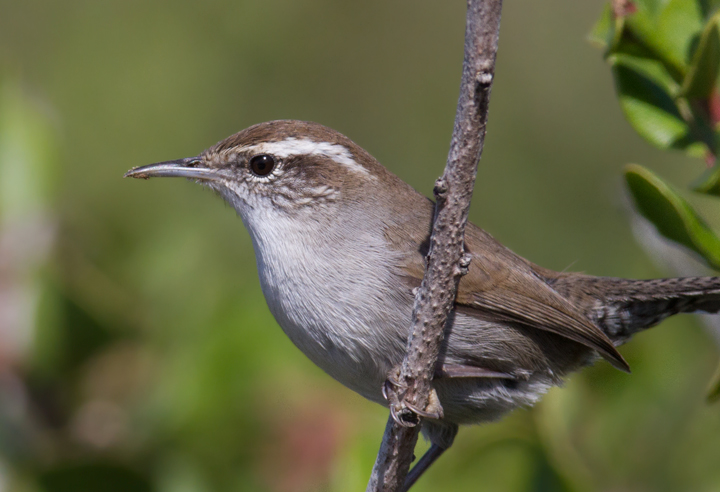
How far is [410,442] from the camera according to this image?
308 cm

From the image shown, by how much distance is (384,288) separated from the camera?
10.7 feet

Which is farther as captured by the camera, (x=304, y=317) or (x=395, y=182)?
(x=395, y=182)

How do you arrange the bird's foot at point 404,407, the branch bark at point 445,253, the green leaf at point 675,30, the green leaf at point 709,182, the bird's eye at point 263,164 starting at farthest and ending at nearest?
the bird's eye at point 263,164 < the green leaf at point 675,30 < the bird's foot at point 404,407 < the green leaf at point 709,182 < the branch bark at point 445,253

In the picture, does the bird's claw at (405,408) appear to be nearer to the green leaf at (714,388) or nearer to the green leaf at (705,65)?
the green leaf at (714,388)

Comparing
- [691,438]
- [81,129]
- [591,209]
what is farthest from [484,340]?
[81,129]

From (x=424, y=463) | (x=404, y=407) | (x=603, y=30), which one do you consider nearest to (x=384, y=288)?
(x=404, y=407)

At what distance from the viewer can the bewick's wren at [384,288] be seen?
10.7ft

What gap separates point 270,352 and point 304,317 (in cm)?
105

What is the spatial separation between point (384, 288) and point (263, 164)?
3.16 feet

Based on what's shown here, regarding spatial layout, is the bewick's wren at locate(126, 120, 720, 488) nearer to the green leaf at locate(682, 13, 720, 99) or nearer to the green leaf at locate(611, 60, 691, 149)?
the green leaf at locate(611, 60, 691, 149)

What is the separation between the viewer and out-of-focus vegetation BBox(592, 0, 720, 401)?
9.54 feet

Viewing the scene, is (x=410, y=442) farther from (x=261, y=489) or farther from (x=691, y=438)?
(x=691, y=438)

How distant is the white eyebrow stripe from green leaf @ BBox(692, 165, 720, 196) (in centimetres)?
153

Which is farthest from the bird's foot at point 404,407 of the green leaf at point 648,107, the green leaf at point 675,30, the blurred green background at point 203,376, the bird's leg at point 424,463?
the green leaf at point 675,30
